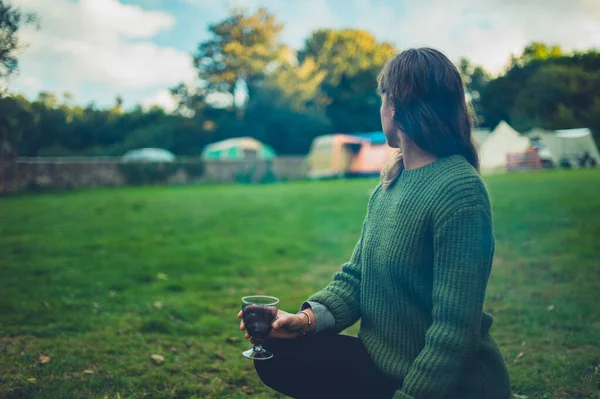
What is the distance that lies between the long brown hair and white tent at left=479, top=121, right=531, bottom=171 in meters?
19.8

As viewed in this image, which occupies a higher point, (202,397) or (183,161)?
(183,161)

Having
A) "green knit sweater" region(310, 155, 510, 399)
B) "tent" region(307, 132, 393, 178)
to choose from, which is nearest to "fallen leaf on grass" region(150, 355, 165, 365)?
"green knit sweater" region(310, 155, 510, 399)

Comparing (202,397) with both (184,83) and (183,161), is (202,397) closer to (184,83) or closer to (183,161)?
(183,161)

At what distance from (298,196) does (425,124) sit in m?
11.8

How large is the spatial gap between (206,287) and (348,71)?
38.2 metres

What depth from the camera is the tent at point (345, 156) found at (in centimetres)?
2650

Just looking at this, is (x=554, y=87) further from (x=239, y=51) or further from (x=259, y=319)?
(x=239, y=51)

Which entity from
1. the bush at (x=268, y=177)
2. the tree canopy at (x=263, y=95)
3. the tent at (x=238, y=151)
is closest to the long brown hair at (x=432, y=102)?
the bush at (x=268, y=177)

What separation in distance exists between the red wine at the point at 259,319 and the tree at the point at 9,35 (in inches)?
140

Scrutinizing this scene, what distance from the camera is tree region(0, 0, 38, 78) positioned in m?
4.05

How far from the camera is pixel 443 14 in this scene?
7352 millimetres

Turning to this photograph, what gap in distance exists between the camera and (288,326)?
185 centimetres

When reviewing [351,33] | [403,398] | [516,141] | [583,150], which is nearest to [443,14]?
[403,398]

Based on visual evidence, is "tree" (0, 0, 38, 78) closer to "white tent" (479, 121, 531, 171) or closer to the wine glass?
the wine glass
